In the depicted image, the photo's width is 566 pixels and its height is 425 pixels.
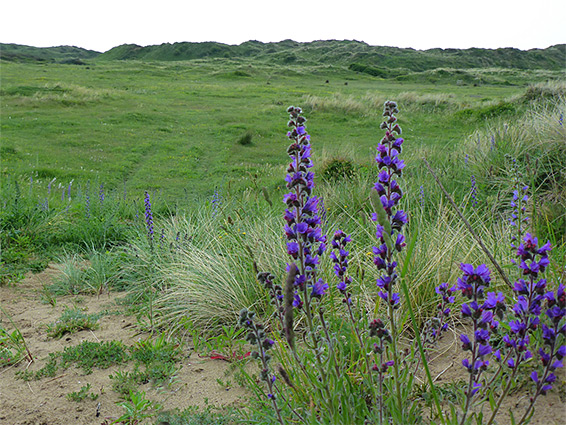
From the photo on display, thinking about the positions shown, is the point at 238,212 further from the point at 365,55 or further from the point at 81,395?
the point at 365,55

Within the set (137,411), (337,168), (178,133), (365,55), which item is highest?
(365,55)

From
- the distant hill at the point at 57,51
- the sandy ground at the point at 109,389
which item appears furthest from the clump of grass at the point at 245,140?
the distant hill at the point at 57,51

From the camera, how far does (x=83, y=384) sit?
3.65 metres

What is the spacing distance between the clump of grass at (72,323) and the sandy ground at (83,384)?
0.07 meters

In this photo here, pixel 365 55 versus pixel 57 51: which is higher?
pixel 57 51

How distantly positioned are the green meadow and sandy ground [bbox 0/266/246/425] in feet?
0.57

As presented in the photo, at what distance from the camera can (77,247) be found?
7230 mm

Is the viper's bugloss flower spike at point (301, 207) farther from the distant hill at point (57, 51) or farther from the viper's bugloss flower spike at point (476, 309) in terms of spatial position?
the distant hill at point (57, 51)

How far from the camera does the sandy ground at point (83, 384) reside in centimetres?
326

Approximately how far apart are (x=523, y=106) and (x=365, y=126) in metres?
7.61

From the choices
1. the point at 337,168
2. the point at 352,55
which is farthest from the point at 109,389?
the point at 352,55

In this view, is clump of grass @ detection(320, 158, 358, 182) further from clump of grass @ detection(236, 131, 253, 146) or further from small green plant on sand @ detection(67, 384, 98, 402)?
clump of grass @ detection(236, 131, 253, 146)

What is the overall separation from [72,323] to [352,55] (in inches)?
4283

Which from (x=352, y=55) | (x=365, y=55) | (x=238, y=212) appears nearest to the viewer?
(x=238, y=212)
